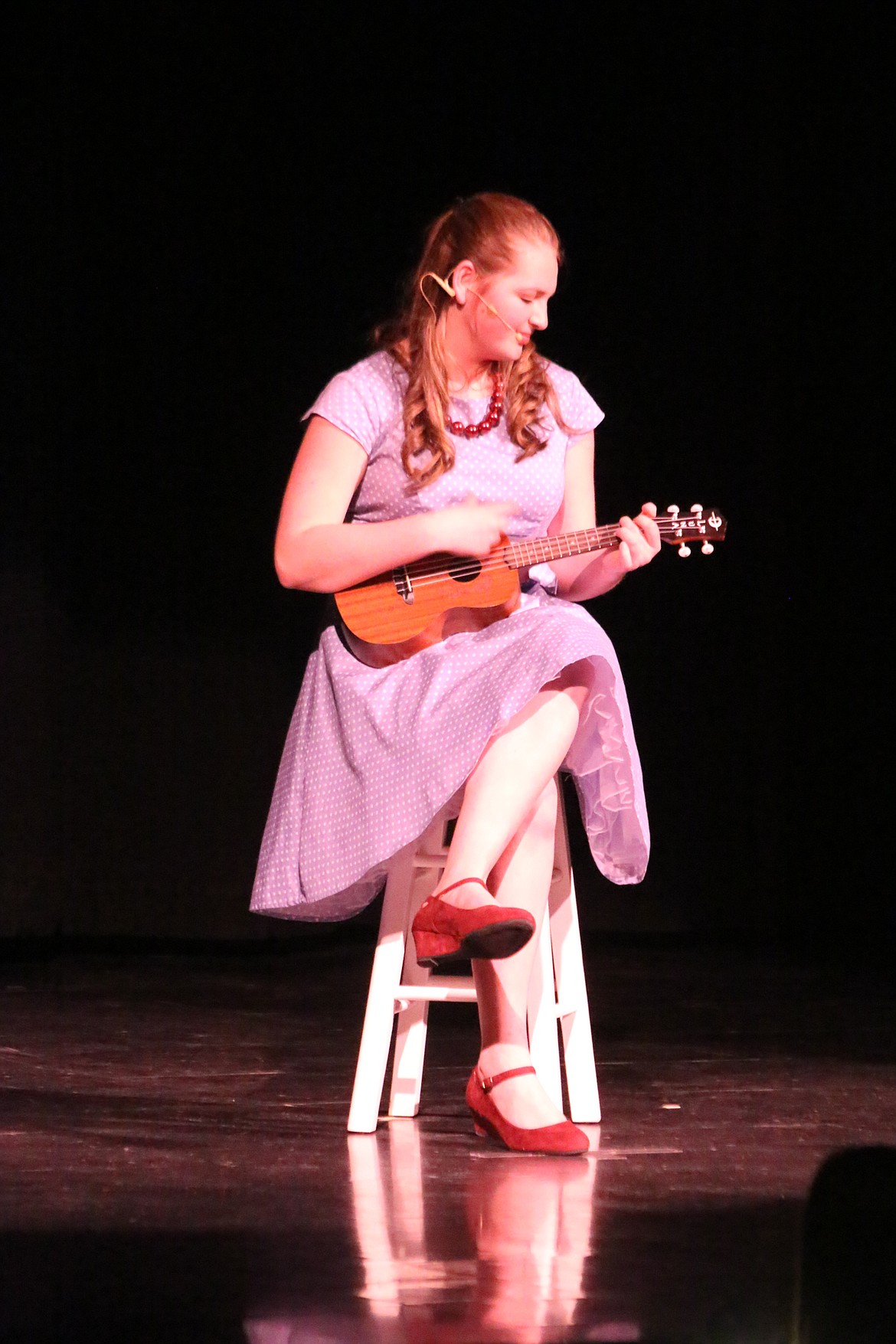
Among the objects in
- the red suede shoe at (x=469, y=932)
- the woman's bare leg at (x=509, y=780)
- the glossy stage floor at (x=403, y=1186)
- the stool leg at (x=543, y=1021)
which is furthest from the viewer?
the stool leg at (x=543, y=1021)

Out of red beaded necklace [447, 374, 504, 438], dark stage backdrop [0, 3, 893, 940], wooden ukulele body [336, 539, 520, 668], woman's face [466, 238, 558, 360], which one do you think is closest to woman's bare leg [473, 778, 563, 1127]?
wooden ukulele body [336, 539, 520, 668]

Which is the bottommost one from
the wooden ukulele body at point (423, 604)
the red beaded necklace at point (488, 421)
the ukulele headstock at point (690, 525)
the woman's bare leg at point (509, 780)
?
the woman's bare leg at point (509, 780)

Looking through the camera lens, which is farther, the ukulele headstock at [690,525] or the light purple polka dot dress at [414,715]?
the ukulele headstock at [690,525]

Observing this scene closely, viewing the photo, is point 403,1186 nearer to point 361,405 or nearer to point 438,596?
point 438,596

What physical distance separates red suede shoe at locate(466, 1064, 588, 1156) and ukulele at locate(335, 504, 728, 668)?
1.83 feet

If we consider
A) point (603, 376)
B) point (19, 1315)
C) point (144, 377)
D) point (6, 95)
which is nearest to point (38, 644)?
point (144, 377)

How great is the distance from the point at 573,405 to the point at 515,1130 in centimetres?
102

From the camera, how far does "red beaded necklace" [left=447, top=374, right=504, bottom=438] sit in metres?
2.25

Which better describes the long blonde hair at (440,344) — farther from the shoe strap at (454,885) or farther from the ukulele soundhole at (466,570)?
the shoe strap at (454,885)

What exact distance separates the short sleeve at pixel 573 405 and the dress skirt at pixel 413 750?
275mm

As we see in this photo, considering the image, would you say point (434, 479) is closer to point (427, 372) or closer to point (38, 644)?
point (427, 372)

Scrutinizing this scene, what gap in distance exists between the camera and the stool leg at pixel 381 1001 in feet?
6.75

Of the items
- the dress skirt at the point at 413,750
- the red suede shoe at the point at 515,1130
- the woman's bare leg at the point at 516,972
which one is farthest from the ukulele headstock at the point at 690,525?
the red suede shoe at the point at 515,1130

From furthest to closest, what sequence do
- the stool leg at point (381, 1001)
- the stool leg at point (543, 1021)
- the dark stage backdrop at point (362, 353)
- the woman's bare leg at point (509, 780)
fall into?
1. the dark stage backdrop at point (362, 353)
2. the stool leg at point (543, 1021)
3. the stool leg at point (381, 1001)
4. the woman's bare leg at point (509, 780)
